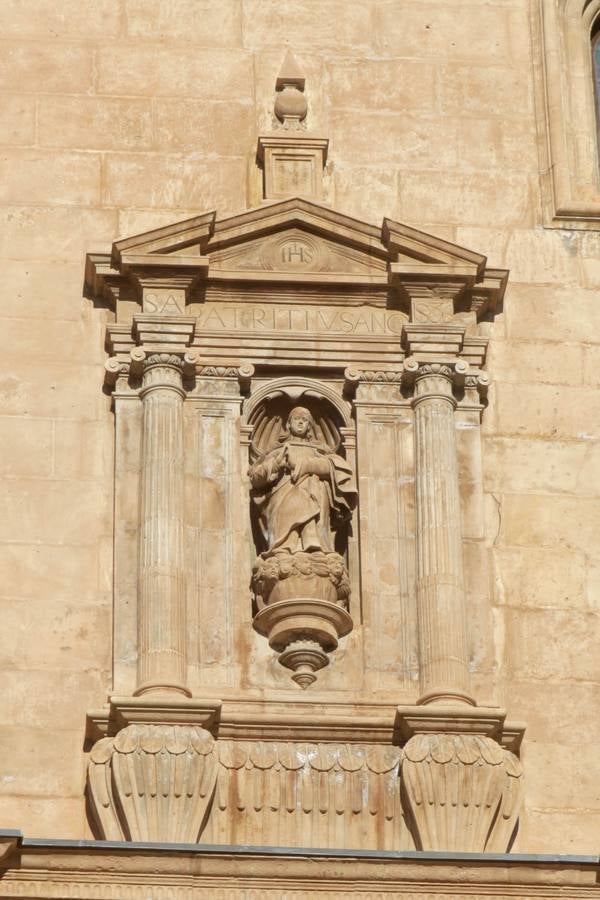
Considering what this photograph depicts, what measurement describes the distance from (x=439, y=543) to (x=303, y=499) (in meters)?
0.80

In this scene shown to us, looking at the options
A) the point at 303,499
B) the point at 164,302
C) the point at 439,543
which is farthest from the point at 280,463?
the point at 164,302

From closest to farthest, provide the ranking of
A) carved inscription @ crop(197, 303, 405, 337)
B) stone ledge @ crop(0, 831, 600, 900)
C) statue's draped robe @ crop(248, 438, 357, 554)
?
stone ledge @ crop(0, 831, 600, 900), statue's draped robe @ crop(248, 438, 357, 554), carved inscription @ crop(197, 303, 405, 337)

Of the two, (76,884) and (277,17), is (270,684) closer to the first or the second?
(76,884)

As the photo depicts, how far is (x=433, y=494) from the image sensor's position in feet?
61.7

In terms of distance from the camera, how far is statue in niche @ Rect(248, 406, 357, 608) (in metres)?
18.5

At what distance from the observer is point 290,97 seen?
20.2m

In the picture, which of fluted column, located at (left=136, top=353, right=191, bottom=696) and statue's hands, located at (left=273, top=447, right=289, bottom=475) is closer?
fluted column, located at (left=136, top=353, right=191, bottom=696)

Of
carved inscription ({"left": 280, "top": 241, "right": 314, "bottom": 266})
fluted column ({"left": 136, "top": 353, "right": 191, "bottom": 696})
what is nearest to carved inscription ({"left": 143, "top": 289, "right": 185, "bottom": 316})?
fluted column ({"left": 136, "top": 353, "right": 191, "bottom": 696})

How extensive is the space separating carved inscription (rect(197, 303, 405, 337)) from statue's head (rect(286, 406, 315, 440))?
50 cm

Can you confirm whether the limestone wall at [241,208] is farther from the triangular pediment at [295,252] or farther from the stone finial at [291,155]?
the triangular pediment at [295,252]

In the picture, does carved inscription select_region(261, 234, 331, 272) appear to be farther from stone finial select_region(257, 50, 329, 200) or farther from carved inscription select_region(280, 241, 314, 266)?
stone finial select_region(257, 50, 329, 200)

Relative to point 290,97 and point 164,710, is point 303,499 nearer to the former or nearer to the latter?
point 164,710

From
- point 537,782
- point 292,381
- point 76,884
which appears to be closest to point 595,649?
point 537,782

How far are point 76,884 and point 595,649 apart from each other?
359cm
